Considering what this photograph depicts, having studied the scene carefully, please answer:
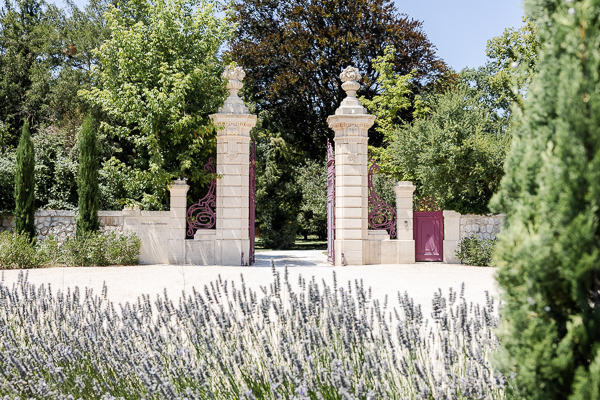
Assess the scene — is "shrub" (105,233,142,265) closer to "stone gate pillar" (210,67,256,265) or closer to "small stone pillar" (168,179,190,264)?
"small stone pillar" (168,179,190,264)

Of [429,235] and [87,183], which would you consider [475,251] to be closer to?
[429,235]

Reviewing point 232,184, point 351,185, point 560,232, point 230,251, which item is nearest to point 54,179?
point 232,184

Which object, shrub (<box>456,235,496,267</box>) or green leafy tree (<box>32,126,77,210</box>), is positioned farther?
green leafy tree (<box>32,126,77,210</box>)

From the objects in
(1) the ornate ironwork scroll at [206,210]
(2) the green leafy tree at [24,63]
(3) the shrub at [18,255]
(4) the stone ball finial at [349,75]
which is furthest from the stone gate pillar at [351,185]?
(2) the green leafy tree at [24,63]

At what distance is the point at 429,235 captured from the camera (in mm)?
13406

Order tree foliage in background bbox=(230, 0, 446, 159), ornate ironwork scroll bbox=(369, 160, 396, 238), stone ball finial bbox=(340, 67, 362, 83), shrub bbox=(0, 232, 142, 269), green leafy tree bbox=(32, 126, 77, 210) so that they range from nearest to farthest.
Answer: shrub bbox=(0, 232, 142, 269), ornate ironwork scroll bbox=(369, 160, 396, 238), stone ball finial bbox=(340, 67, 362, 83), green leafy tree bbox=(32, 126, 77, 210), tree foliage in background bbox=(230, 0, 446, 159)

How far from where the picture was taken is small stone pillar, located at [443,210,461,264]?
13.2 m

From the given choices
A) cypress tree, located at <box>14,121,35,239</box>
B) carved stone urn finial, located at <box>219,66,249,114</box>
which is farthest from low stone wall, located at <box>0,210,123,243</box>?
carved stone urn finial, located at <box>219,66,249,114</box>

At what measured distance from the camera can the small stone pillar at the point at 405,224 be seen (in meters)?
12.6

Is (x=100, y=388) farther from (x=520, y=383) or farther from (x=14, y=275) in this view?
(x=14, y=275)

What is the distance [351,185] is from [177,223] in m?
4.85

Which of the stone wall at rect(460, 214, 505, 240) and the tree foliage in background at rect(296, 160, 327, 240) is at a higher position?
the tree foliage in background at rect(296, 160, 327, 240)

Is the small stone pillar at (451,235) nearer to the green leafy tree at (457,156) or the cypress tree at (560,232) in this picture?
the green leafy tree at (457,156)

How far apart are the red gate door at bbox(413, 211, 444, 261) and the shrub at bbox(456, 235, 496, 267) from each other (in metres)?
0.57
